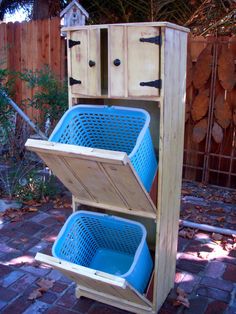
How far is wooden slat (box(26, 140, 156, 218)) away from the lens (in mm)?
1574

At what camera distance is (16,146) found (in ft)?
16.2

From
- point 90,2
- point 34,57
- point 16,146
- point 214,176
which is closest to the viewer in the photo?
point 214,176

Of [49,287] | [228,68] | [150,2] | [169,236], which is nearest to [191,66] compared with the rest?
[228,68]

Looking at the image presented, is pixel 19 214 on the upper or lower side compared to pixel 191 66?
lower

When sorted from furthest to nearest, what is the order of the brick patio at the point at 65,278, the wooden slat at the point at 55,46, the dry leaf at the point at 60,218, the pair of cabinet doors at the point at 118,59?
the wooden slat at the point at 55,46, the dry leaf at the point at 60,218, the brick patio at the point at 65,278, the pair of cabinet doors at the point at 118,59

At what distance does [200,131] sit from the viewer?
4457mm

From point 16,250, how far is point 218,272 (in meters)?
1.61

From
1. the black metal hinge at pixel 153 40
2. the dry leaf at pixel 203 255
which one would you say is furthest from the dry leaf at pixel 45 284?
the black metal hinge at pixel 153 40

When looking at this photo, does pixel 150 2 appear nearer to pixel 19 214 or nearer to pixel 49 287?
pixel 19 214

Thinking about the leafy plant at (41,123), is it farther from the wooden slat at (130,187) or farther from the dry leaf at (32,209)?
the wooden slat at (130,187)

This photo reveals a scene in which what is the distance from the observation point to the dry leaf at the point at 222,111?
4238 millimetres

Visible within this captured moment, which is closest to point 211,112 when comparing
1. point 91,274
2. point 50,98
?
point 50,98

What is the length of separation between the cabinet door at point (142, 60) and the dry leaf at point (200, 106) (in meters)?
2.75

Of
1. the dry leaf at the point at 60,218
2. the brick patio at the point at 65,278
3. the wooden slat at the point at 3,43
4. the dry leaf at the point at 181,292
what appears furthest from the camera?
the wooden slat at the point at 3,43
